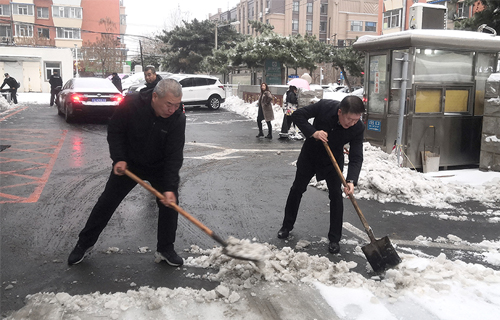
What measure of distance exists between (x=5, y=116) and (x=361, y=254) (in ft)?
52.8

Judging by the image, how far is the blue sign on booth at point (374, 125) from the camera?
28.7 ft

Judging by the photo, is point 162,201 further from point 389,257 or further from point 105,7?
point 105,7

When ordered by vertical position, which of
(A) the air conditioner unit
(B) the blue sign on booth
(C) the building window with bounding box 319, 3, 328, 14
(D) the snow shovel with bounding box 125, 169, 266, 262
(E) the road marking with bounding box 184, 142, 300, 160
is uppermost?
(C) the building window with bounding box 319, 3, 328, 14

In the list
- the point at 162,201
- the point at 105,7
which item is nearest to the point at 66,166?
the point at 162,201

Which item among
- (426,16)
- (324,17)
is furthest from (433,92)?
(324,17)

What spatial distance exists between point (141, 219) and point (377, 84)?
561 centimetres

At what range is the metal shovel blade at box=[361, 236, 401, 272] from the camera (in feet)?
12.9

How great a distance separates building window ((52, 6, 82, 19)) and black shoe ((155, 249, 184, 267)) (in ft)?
198

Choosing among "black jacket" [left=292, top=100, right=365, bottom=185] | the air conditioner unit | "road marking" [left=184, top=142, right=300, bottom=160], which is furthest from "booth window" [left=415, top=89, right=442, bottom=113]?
"black jacket" [left=292, top=100, right=365, bottom=185]

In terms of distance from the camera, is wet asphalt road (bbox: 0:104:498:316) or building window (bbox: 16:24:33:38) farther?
building window (bbox: 16:24:33:38)

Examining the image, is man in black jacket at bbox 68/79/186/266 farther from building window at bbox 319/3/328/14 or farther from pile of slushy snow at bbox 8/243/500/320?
building window at bbox 319/3/328/14

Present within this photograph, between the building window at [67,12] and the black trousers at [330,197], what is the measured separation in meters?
60.0

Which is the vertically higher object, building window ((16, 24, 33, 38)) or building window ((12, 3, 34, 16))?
building window ((12, 3, 34, 16))

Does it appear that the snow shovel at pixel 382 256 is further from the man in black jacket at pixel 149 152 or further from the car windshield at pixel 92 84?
the car windshield at pixel 92 84
